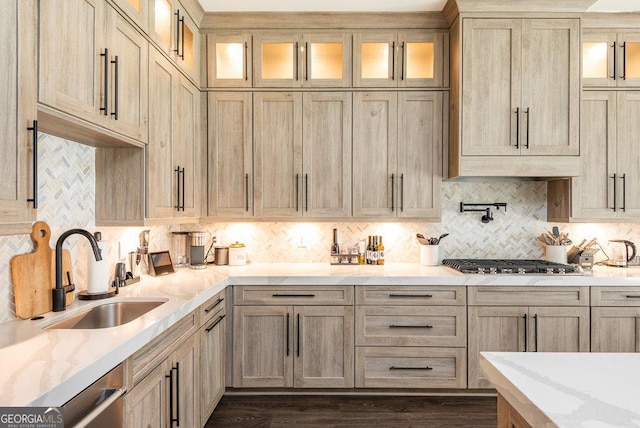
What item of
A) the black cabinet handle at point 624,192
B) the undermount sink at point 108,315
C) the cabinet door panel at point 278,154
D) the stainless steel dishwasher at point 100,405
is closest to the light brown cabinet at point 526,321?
the black cabinet handle at point 624,192

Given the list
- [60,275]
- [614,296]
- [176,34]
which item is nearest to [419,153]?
[614,296]

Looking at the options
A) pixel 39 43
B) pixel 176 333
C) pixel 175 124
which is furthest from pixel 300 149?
pixel 39 43

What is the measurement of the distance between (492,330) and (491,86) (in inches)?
71.5

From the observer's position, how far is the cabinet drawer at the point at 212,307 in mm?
2377

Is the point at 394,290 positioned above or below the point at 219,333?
above

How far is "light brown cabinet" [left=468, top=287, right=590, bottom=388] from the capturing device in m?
2.84

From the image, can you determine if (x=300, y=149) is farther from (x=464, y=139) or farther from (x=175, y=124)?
(x=464, y=139)

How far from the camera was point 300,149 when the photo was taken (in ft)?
10.5

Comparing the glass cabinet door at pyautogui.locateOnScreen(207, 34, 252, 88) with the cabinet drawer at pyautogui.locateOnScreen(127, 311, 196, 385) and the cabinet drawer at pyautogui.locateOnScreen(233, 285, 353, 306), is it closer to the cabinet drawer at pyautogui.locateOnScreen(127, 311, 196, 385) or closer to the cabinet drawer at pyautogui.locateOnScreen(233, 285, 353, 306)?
the cabinet drawer at pyautogui.locateOnScreen(233, 285, 353, 306)

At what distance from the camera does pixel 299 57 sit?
10.5 feet

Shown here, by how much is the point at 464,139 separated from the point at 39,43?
2635mm

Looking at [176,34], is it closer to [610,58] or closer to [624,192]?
[610,58]

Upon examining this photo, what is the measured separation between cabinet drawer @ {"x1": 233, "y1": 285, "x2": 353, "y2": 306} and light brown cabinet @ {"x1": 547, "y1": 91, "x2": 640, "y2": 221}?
1.94 m

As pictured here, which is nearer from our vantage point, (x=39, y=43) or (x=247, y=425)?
(x=39, y=43)
